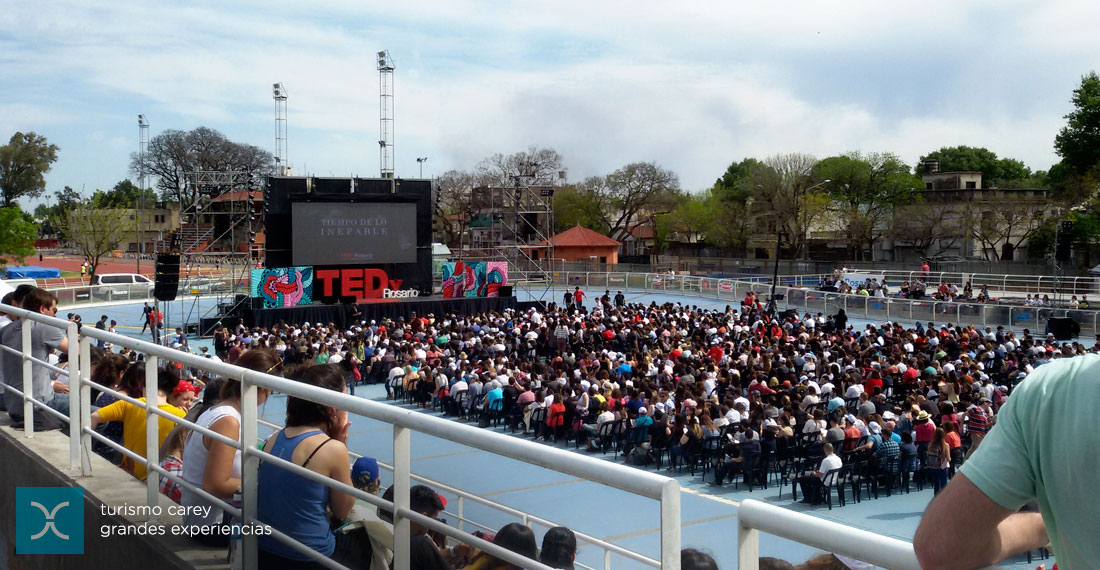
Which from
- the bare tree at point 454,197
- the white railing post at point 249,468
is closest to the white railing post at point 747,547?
the white railing post at point 249,468

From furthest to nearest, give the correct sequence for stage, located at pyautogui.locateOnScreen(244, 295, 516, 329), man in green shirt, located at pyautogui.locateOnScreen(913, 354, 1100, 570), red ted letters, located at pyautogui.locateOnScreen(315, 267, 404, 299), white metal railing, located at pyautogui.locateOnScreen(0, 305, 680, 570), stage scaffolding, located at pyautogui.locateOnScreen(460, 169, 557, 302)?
stage scaffolding, located at pyautogui.locateOnScreen(460, 169, 557, 302) → red ted letters, located at pyautogui.locateOnScreen(315, 267, 404, 299) → stage, located at pyautogui.locateOnScreen(244, 295, 516, 329) → white metal railing, located at pyautogui.locateOnScreen(0, 305, 680, 570) → man in green shirt, located at pyautogui.locateOnScreen(913, 354, 1100, 570)

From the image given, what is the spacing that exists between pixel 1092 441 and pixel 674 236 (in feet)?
268

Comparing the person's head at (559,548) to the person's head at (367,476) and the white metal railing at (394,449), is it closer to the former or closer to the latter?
the white metal railing at (394,449)

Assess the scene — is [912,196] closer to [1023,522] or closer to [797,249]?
[797,249]

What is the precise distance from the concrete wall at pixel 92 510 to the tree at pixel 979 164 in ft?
313

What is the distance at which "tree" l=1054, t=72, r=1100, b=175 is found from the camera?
57000 mm

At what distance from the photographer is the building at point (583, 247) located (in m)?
64.6

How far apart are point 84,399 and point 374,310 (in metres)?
30.0

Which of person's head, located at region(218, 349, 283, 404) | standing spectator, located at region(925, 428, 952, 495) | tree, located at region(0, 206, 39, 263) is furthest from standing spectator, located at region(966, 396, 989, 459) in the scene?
tree, located at region(0, 206, 39, 263)

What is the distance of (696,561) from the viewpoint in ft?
6.22

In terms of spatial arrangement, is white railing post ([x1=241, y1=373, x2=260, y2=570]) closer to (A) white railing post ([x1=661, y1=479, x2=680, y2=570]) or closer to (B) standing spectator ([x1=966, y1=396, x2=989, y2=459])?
(A) white railing post ([x1=661, y1=479, x2=680, y2=570])

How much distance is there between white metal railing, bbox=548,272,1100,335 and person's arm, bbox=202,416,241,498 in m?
29.8

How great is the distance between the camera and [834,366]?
58.3 feet

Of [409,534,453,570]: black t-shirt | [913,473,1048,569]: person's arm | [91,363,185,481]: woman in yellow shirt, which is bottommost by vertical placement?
[91,363,185,481]: woman in yellow shirt
